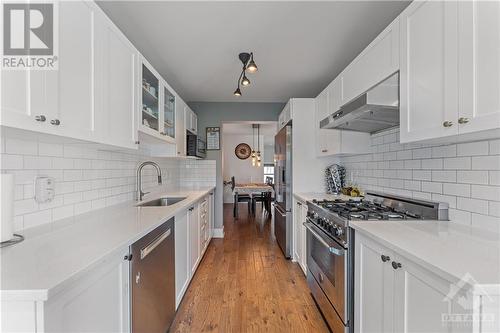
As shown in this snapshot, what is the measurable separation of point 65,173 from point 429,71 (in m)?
2.19

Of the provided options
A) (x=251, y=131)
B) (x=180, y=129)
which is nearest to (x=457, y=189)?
(x=180, y=129)

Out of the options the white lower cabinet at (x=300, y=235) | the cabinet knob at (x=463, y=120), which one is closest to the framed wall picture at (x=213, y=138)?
the white lower cabinet at (x=300, y=235)

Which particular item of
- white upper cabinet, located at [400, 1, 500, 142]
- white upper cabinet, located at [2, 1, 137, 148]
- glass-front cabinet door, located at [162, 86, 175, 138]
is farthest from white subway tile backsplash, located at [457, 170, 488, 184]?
glass-front cabinet door, located at [162, 86, 175, 138]

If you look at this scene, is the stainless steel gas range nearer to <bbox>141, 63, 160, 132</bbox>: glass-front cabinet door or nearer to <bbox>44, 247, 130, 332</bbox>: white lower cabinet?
<bbox>44, 247, 130, 332</bbox>: white lower cabinet

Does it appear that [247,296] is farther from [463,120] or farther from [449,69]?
[449,69]

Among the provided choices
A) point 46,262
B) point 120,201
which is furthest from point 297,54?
point 46,262

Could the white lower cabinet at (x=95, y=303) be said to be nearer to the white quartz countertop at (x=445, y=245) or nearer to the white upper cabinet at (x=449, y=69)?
the white quartz countertop at (x=445, y=245)

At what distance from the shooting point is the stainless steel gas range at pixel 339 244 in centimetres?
152

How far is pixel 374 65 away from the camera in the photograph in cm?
174

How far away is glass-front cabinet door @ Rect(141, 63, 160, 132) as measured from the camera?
2029 mm

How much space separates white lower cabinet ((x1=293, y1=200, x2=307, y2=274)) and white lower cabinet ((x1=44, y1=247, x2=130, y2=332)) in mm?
1883

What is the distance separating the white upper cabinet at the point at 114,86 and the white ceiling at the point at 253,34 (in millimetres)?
402

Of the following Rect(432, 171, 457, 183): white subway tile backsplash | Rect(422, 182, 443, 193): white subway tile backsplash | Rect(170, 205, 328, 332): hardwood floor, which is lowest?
Rect(170, 205, 328, 332): hardwood floor

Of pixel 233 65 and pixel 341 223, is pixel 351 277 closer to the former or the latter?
pixel 341 223
